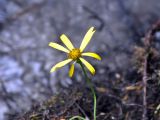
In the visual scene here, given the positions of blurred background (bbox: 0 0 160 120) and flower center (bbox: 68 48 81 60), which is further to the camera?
blurred background (bbox: 0 0 160 120)

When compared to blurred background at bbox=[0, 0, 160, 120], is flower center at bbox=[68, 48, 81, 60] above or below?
below

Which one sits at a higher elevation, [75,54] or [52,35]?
[52,35]

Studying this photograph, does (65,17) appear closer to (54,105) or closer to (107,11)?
(107,11)

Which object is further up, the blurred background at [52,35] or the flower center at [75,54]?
the blurred background at [52,35]

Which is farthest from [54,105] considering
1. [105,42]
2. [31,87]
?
[105,42]

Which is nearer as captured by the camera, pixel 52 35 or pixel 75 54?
pixel 75 54

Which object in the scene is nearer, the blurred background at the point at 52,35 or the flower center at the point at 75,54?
the flower center at the point at 75,54

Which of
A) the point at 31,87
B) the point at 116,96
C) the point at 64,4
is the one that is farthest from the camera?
the point at 64,4

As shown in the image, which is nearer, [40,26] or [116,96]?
[116,96]
